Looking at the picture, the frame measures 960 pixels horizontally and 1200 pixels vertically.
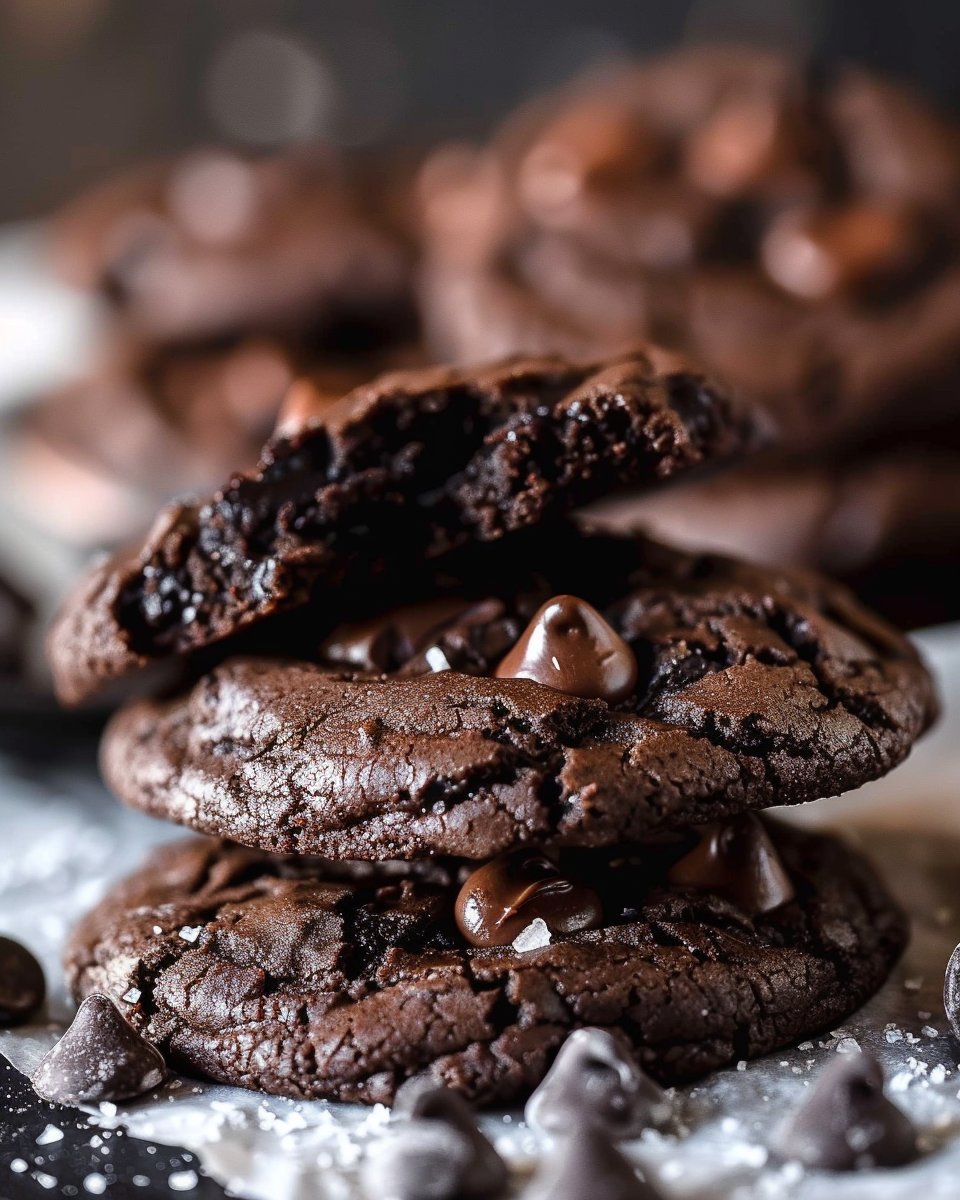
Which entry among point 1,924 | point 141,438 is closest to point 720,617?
point 1,924

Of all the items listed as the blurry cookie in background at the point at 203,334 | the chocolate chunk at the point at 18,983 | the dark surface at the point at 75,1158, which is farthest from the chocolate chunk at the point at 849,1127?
the blurry cookie in background at the point at 203,334

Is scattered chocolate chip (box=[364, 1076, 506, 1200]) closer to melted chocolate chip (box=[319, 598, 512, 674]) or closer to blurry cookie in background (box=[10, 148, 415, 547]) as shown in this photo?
melted chocolate chip (box=[319, 598, 512, 674])

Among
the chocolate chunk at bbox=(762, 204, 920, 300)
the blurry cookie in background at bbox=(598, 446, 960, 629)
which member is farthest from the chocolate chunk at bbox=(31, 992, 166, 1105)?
the chocolate chunk at bbox=(762, 204, 920, 300)

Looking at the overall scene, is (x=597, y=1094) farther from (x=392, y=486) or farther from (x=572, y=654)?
(x=392, y=486)

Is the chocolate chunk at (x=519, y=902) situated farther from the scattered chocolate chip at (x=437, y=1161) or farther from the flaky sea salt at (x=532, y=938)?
the scattered chocolate chip at (x=437, y=1161)

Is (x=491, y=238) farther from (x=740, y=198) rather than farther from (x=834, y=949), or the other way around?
(x=834, y=949)

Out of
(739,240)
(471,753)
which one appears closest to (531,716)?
(471,753)
